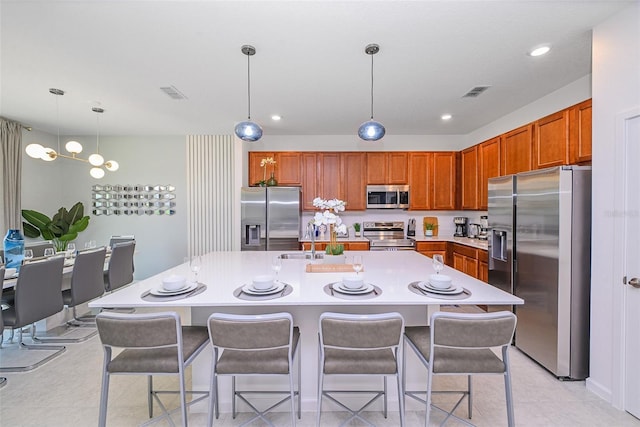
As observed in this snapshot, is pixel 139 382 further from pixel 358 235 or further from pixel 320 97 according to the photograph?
pixel 358 235

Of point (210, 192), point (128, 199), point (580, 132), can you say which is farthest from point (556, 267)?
point (128, 199)

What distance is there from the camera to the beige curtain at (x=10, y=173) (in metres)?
4.25

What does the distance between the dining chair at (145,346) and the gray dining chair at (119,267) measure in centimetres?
245

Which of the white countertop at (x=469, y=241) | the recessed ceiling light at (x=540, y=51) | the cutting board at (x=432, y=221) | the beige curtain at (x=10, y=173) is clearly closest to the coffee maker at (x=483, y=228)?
the white countertop at (x=469, y=241)

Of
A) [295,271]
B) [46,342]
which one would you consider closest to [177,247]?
[46,342]

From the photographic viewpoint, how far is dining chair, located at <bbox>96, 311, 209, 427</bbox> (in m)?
1.44

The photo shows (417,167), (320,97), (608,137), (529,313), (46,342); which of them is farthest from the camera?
(417,167)

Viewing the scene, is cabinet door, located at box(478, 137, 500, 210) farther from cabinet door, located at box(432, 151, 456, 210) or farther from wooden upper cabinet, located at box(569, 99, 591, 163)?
wooden upper cabinet, located at box(569, 99, 591, 163)

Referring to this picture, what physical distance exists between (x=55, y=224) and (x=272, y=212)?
3.79 metres

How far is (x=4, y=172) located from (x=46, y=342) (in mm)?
3079

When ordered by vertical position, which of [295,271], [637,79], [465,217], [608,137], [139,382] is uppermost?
[637,79]

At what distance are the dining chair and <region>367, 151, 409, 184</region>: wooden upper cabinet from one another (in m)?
3.96

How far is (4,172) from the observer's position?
430 centimetres

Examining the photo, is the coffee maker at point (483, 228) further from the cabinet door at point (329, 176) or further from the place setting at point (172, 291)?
the place setting at point (172, 291)
